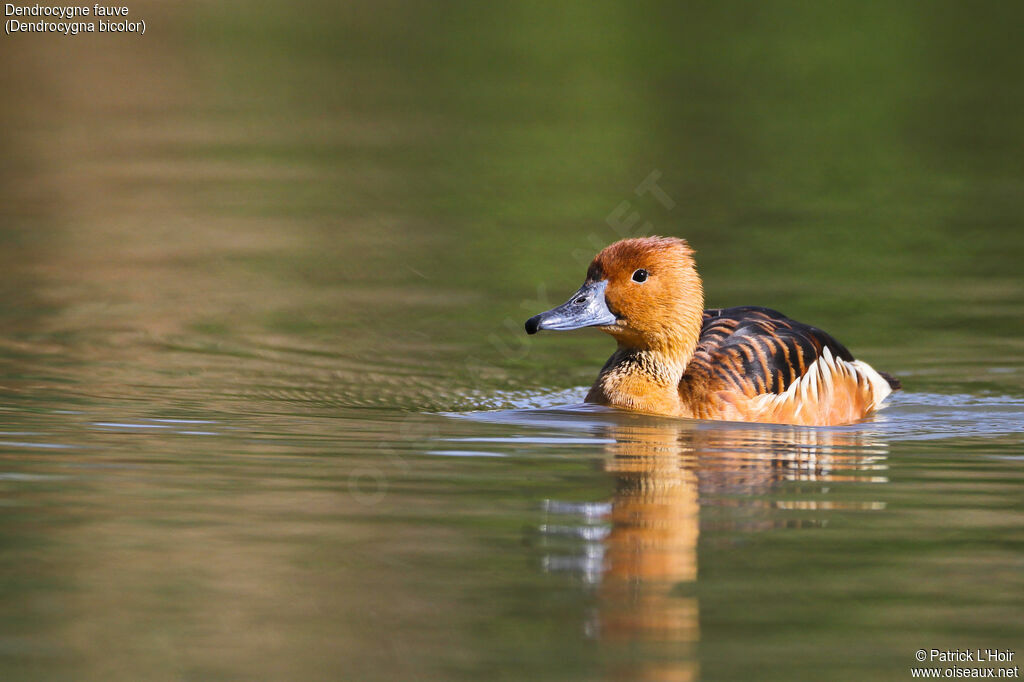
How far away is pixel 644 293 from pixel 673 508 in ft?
10.7

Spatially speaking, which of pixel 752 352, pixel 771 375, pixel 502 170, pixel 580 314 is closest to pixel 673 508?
pixel 580 314

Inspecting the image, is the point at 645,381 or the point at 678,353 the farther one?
the point at 678,353

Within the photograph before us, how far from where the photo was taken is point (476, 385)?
41.8 ft

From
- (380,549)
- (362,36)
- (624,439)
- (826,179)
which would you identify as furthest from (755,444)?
(362,36)

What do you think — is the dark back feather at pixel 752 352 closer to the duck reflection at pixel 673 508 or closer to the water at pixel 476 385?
the duck reflection at pixel 673 508

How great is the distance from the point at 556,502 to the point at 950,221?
11.7 m

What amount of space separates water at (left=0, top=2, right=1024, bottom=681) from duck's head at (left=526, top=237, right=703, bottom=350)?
2.22 ft

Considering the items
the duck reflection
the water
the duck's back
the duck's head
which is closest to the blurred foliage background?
the water

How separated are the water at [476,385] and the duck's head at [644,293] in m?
0.68

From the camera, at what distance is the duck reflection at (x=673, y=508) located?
6562 millimetres

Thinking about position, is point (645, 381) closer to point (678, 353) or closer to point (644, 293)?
point (678, 353)

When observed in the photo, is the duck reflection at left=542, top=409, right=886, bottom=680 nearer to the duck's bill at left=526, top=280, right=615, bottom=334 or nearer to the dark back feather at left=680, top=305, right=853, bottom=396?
the dark back feather at left=680, top=305, right=853, bottom=396

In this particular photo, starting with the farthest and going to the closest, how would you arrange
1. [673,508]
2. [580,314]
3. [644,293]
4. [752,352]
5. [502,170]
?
[502,170] < [752,352] < [644,293] < [580,314] < [673,508]

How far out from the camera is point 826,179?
2244 centimetres
